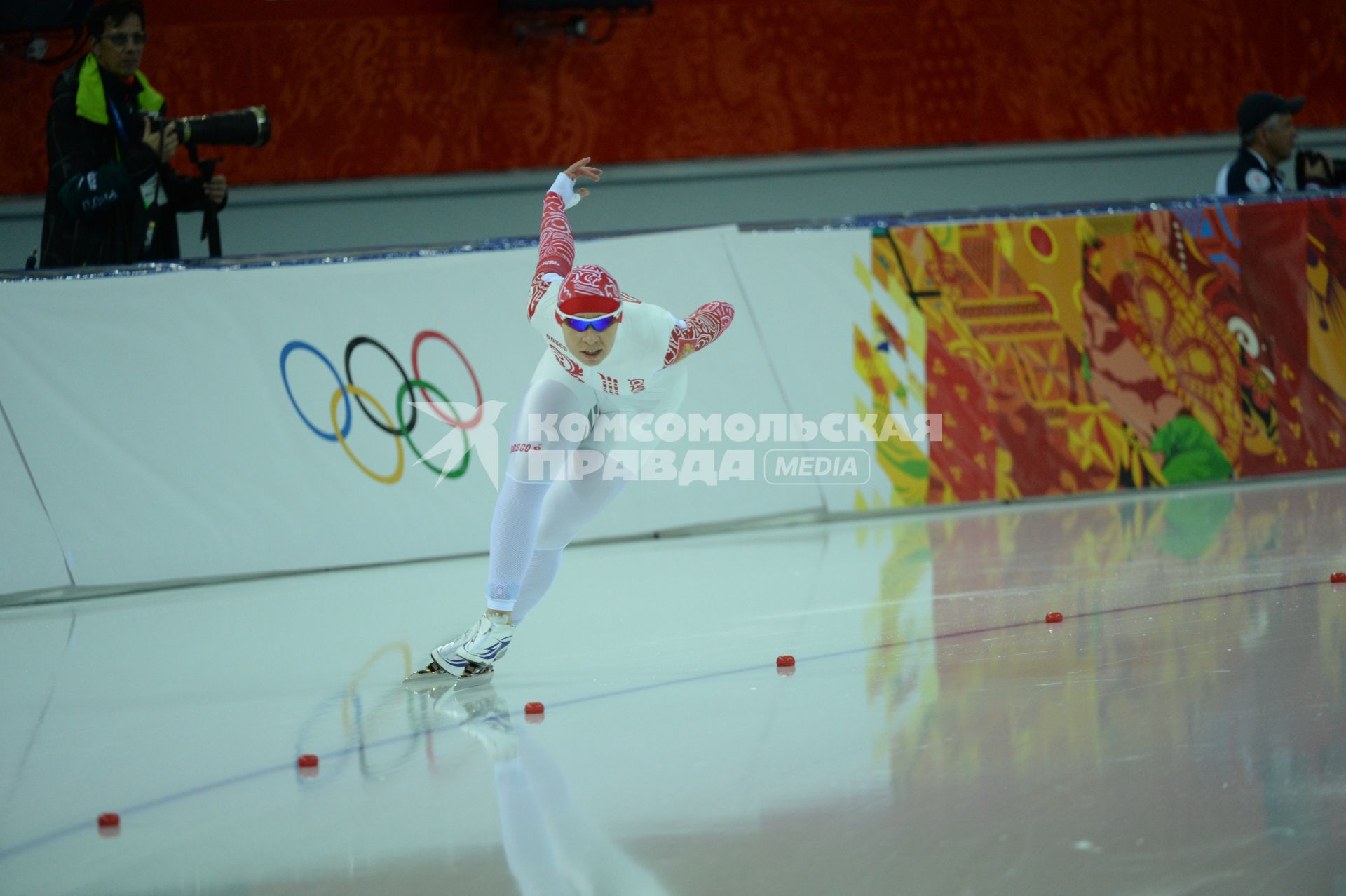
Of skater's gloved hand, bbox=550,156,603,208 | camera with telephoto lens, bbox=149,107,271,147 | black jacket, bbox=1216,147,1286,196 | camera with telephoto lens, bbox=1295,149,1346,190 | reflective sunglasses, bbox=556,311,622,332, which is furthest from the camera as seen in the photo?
camera with telephoto lens, bbox=1295,149,1346,190

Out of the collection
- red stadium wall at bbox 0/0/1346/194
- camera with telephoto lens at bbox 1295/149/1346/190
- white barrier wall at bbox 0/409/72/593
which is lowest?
white barrier wall at bbox 0/409/72/593

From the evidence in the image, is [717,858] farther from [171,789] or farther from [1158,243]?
[1158,243]

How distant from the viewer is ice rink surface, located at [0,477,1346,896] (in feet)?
7.02

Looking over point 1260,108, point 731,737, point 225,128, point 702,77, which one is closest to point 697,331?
point 731,737

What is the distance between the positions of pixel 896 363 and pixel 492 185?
3592mm

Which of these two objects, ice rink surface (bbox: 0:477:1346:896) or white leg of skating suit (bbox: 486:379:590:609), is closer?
ice rink surface (bbox: 0:477:1346:896)

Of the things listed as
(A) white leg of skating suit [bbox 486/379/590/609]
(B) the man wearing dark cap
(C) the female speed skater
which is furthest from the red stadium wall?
(A) white leg of skating suit [bbox 486/379/590/609]

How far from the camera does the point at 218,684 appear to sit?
3801mm

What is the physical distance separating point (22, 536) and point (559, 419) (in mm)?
3107

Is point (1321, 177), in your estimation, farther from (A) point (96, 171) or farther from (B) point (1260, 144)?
(A) point (96, 171)

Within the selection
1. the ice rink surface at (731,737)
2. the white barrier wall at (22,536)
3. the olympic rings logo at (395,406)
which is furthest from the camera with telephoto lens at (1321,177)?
the white barrier wall at (22,536)

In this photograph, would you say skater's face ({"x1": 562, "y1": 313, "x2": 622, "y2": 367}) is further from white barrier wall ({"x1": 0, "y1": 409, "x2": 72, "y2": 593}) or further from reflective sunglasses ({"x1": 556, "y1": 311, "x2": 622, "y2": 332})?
white barrier wall ({"x1": 0, "y1": 409, "x2": 72, "y2": 593})

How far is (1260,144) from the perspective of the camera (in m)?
7.66

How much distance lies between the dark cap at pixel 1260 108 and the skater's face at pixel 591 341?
17.6 ft
